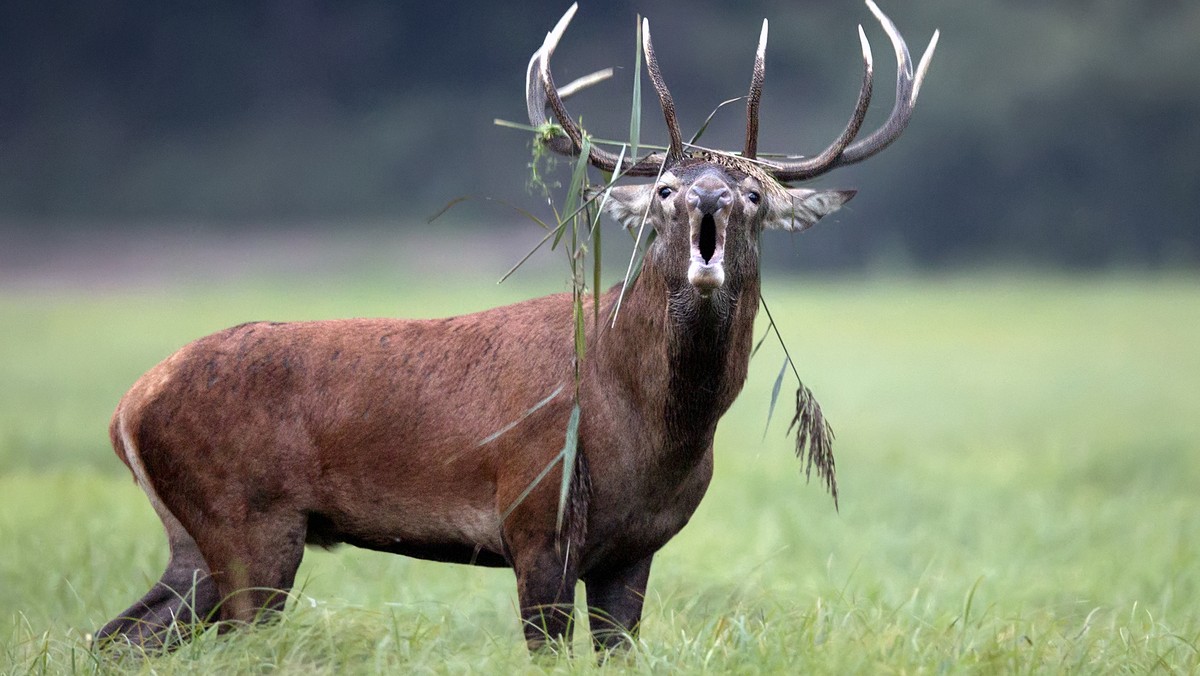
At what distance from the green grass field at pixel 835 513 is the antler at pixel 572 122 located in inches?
62.6

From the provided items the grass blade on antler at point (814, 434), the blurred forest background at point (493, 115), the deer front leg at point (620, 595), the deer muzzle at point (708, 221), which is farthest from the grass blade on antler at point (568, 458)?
the blurred forest background at point (493, 115)

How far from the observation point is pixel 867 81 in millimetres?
5324

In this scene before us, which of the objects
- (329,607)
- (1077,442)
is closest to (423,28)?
(1077,442)

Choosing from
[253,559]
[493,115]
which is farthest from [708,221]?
[493,115]

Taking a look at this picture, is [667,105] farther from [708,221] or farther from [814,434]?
[814,434]

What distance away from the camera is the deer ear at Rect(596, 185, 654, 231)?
17.2 ft

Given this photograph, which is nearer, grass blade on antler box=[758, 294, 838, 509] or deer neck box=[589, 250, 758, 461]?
deer neck box=[589, 250, 758, 461]

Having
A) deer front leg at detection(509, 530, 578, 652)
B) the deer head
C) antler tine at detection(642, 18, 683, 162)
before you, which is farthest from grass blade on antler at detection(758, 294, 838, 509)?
deer front leg at detection(509, 530, 578, 652)

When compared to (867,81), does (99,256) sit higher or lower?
lower

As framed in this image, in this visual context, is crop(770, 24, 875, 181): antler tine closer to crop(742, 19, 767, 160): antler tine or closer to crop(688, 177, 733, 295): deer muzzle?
crop(742, 19, 767, 160): antler tine

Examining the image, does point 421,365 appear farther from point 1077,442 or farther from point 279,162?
point 279,162

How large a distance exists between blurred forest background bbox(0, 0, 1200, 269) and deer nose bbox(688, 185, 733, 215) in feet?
59.5

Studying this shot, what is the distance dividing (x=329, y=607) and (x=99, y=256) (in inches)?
713

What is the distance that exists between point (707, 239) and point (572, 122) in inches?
33.7
